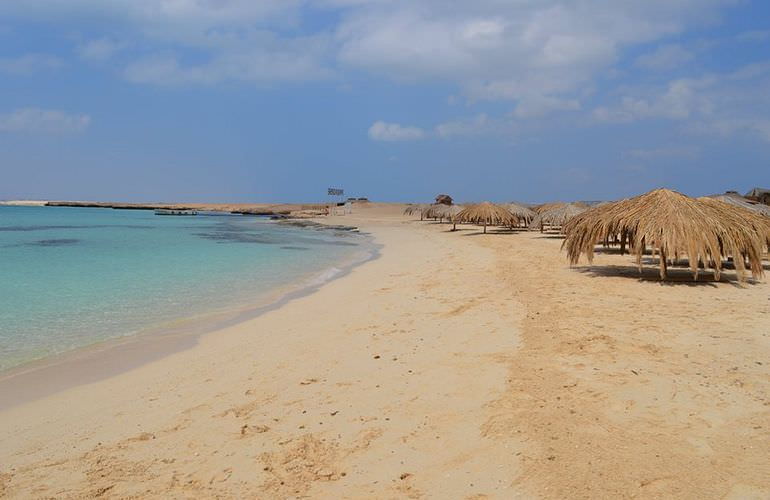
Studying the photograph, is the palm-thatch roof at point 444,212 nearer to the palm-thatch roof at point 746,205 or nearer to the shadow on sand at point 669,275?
the palm-thatch roof at point 746,205

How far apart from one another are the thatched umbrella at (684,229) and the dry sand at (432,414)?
4.87 ft

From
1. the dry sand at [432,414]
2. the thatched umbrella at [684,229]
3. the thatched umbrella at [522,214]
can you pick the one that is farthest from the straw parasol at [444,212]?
the dry sand at [432,414]

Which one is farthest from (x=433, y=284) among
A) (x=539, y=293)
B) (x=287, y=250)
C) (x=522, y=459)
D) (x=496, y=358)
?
(x=287, y=250)

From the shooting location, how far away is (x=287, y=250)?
18453 mm

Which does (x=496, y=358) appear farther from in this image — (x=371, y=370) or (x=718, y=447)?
(x=718, y=447)

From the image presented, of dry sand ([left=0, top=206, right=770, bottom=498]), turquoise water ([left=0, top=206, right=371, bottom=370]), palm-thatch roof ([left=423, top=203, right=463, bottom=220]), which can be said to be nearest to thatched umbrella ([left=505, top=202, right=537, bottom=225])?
palm-thatch roof ([left=423, top=203, right=463, bottom=220])

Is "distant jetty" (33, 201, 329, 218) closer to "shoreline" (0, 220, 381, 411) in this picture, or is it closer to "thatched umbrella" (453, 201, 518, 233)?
"thatched umbrella" (453, 201, 518, 233)

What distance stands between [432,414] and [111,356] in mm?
3909

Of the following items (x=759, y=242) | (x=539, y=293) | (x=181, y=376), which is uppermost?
(x=759, y=242)

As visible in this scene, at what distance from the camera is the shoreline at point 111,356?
4.44m

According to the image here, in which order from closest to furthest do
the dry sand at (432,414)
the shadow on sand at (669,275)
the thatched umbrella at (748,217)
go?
the dry sand at (432,414) → the thatched umbrella at (748,217) → the shadow on sand at (669,275)

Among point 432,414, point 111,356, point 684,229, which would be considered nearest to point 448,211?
point 684,229

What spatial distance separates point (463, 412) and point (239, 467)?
1528 millimetres

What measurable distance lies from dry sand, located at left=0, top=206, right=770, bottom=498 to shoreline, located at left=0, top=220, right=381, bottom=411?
0.82 ft
